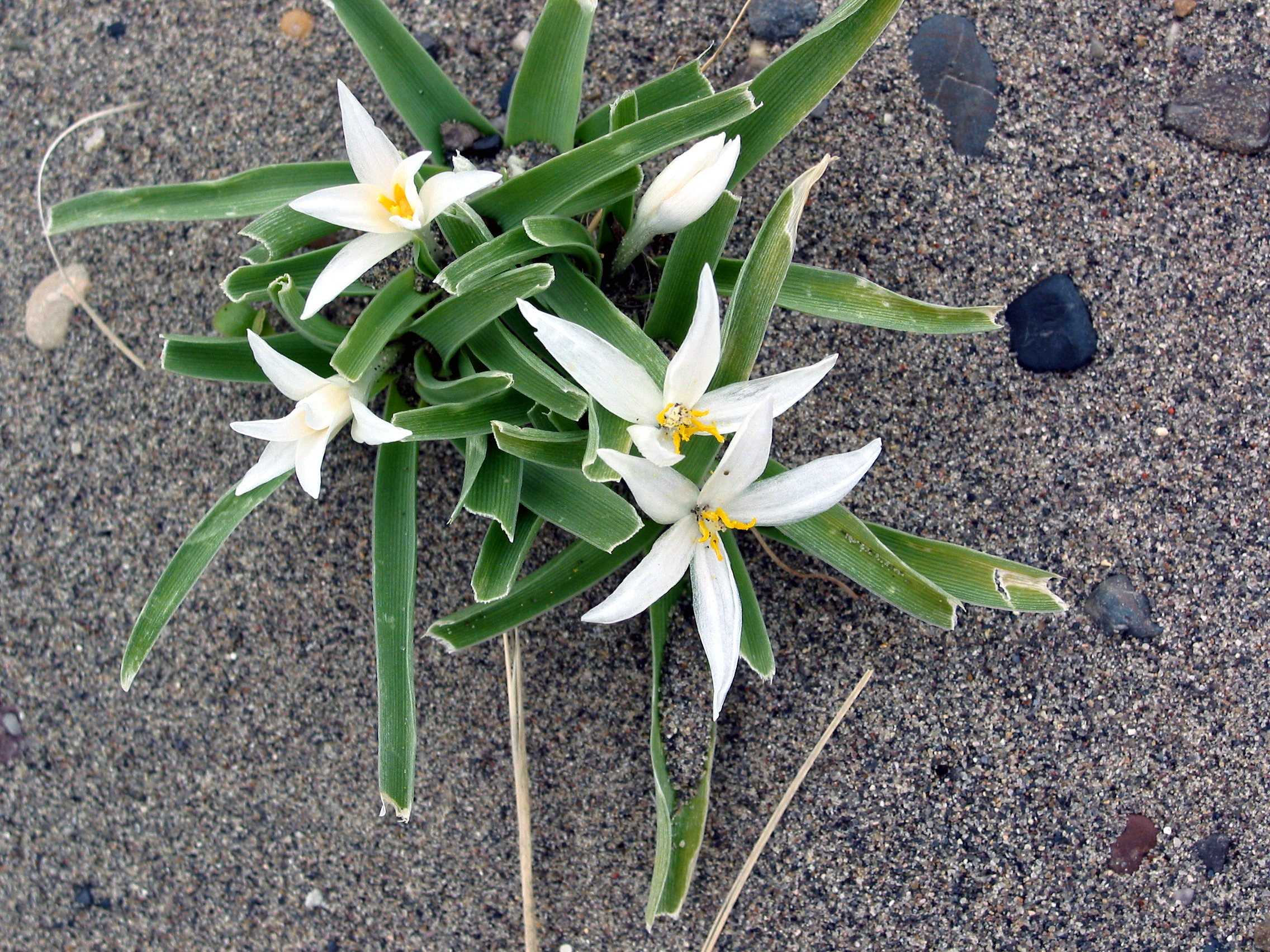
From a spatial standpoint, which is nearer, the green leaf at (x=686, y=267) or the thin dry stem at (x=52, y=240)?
the green leaf at (x=686, y=267)

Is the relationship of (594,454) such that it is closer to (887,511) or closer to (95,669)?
(887,511)

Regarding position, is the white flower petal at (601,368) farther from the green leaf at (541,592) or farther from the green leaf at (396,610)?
the green leaf at (396,610)

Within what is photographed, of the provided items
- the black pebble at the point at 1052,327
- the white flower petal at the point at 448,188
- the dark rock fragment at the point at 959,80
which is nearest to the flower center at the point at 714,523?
the white flower petal at the point at 448,188

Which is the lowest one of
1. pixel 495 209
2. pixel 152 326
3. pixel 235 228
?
pixel 152 326

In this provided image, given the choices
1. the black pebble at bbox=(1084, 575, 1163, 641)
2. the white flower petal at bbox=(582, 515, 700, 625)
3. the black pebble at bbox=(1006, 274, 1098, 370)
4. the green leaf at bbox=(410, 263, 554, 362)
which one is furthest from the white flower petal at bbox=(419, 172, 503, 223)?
the black pebble at bbox=(1084, 575, 1163, 641)

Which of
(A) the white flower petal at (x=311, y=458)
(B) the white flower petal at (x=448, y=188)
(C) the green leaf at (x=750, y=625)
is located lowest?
(C) the green leaf at (x=750, y=625)

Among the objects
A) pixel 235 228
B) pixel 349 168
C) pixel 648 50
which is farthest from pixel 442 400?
pixel 648 50
